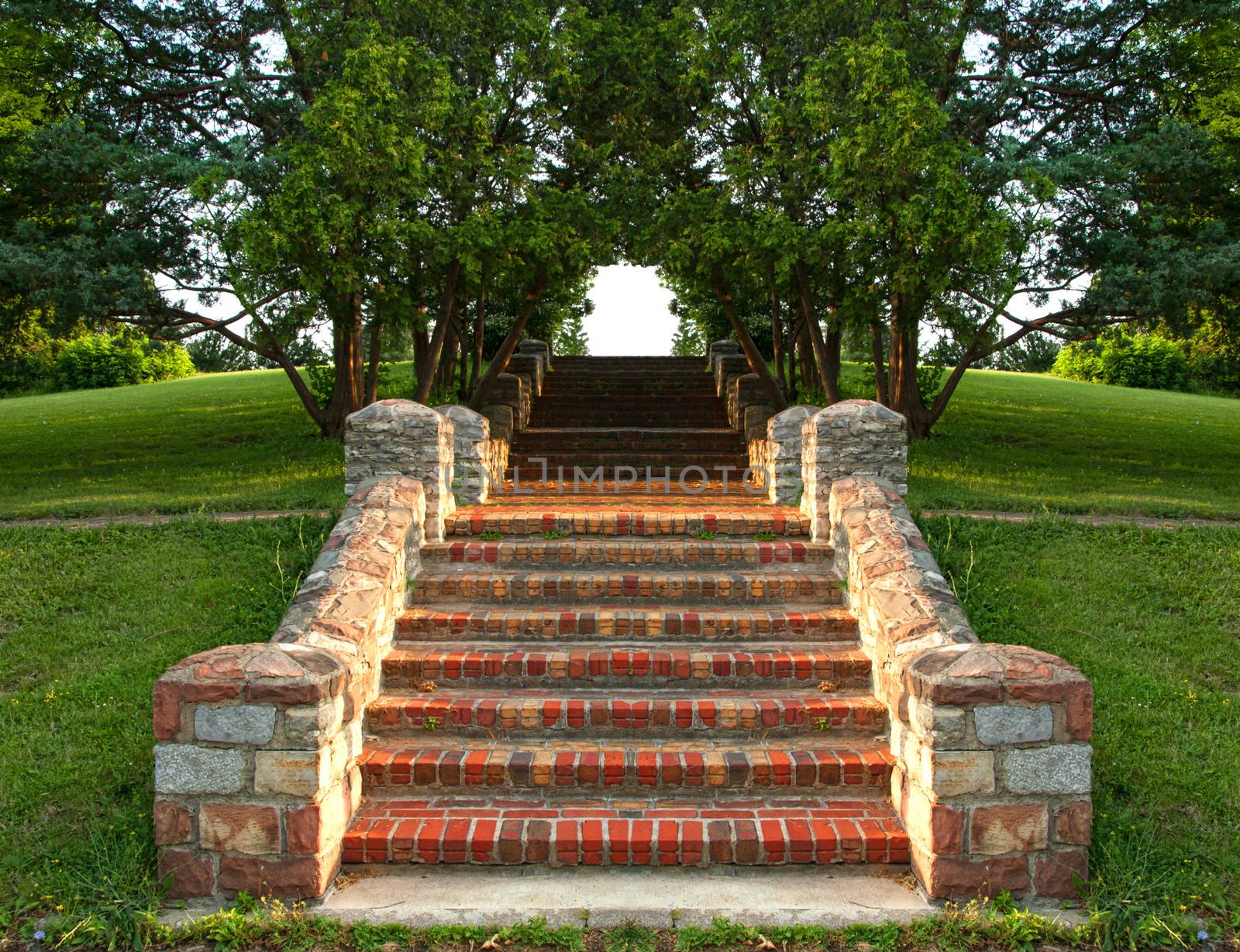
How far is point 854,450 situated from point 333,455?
8.86 metres

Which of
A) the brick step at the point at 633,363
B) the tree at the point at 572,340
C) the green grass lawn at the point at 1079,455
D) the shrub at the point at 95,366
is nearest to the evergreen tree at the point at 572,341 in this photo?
the tree at the point at 572,340

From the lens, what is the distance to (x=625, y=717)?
5188 mm

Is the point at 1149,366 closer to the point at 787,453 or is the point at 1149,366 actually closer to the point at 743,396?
the point at 743,396

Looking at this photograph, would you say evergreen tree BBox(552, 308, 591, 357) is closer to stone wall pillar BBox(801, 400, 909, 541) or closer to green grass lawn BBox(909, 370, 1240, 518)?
green grass lawn BBox(909, 370, 1240, 518)

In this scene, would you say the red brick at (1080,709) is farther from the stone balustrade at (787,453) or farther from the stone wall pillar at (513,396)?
the stone wall pillar at (513,396)

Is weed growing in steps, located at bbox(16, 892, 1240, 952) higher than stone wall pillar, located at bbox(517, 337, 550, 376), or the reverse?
stone wall pillar, located at bbox(517, 337, 550, 376)

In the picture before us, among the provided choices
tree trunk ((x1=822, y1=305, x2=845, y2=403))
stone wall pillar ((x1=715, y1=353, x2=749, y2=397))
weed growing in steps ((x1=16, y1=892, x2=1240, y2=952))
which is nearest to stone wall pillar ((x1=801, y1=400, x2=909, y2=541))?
weed growing in steps ((x1=16, y1=892, x2=1240, y2=952))

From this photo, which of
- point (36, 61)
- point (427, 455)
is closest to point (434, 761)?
point (427, 455)

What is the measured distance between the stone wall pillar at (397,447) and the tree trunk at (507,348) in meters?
5.93

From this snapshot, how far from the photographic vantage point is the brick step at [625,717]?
519 cm

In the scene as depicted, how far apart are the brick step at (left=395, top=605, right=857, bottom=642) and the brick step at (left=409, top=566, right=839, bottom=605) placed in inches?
12.3

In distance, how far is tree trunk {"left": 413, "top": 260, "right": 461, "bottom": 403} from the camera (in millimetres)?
12391

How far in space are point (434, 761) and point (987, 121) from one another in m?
12.2

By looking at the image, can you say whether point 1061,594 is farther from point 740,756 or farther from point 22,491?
point 22,491
